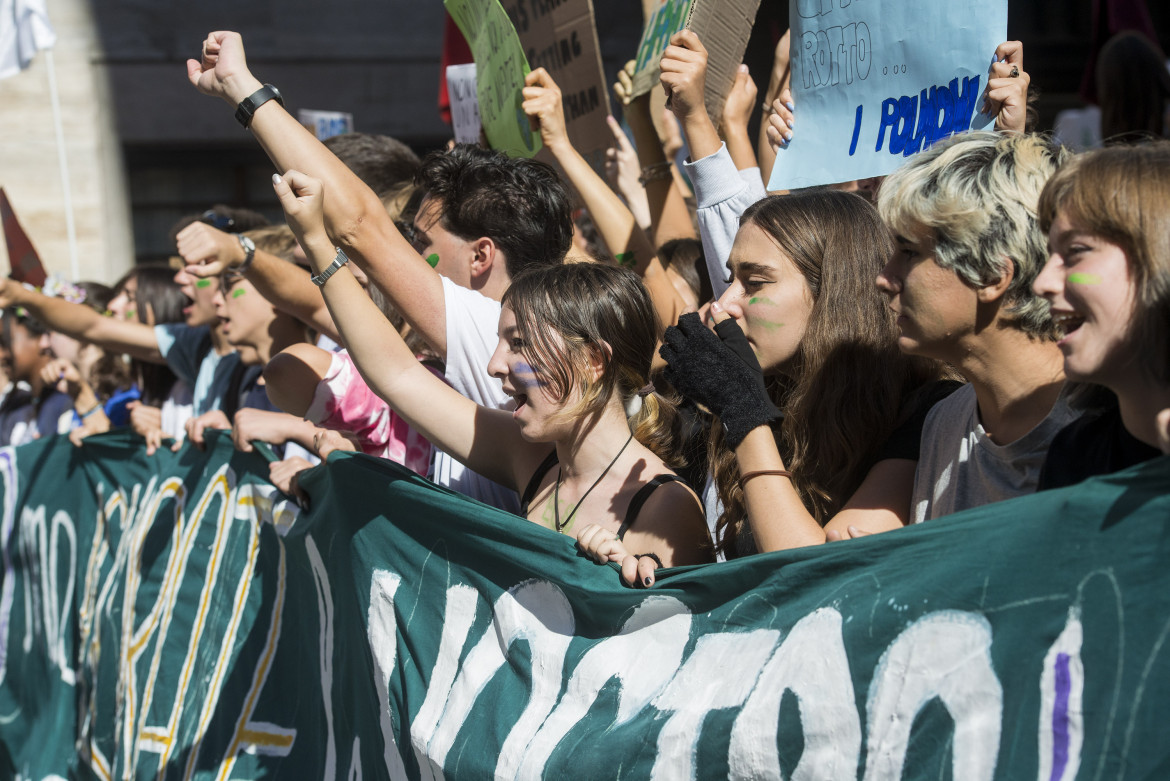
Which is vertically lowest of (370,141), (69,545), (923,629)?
Result: (69,545)

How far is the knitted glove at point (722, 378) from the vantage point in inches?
78.0

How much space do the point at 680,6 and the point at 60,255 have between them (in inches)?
320

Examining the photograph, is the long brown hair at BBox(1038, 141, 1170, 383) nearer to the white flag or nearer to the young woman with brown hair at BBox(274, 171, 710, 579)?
the young woman with brown hair at BBox(274, 171, 710, 579)

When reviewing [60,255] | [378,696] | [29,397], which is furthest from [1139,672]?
[60,255]

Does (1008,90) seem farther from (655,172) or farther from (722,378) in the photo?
(655,172)

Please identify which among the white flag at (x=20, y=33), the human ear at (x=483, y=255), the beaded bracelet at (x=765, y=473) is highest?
the white flag at (x=20, y=33)

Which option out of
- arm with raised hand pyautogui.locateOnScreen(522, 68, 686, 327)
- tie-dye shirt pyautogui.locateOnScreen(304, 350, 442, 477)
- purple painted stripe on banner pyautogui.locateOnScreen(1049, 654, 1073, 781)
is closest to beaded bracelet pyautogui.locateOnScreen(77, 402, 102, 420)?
tie-dye shirt pyautogui.locateOnScreen(304, 350, 442, 477)

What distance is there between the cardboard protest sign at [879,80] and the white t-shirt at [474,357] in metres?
0.71

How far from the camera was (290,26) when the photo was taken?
10.4 m

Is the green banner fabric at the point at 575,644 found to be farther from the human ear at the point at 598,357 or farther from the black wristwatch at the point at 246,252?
the black wristwatch at the point at 246,252

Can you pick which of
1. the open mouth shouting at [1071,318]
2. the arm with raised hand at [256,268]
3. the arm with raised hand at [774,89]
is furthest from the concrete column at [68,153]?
the open mouth shouting at [1071,318]

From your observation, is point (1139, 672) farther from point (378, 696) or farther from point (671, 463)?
point (378, 696)

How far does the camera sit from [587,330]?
2.38 meters

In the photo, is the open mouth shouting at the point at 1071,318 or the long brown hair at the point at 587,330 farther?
the long brown hair at the point at 587,330
